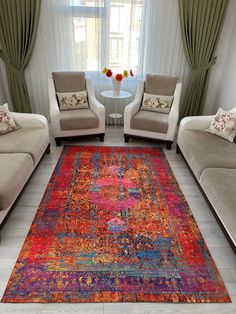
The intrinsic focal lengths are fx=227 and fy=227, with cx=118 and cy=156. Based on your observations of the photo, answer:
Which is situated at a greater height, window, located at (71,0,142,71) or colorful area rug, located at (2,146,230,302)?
window, located at (71,0,142,71)

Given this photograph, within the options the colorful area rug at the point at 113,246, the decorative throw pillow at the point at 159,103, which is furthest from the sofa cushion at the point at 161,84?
the colorful area rug at the point at 113,246

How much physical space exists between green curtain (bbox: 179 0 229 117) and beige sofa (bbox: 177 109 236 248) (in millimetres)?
1118

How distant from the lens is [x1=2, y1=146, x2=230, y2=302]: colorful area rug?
5.11ft

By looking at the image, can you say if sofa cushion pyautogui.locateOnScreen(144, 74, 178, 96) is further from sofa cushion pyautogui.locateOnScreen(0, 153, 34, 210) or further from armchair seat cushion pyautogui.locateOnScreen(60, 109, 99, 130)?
sofa cushion pyautogui.locateOnScreen(0, 153, 34, 210)

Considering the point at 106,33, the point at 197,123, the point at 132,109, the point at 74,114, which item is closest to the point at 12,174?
the point at 74,114

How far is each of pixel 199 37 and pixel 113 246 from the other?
336 centimetres

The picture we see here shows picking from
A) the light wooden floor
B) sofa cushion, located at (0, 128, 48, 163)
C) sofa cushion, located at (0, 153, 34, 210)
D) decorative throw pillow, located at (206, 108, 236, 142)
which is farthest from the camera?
decorative throw pillow, located at (206, 108, 236, 142)

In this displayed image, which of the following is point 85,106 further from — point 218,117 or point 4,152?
point 218,117

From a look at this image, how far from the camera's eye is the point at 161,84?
11.6 ft

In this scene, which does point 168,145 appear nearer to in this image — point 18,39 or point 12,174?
point 12,174

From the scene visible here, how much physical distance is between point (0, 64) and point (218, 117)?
3.38 meters

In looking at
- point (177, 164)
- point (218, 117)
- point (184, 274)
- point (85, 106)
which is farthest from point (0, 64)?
point (184, 274)

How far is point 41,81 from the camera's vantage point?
3811 millimetres

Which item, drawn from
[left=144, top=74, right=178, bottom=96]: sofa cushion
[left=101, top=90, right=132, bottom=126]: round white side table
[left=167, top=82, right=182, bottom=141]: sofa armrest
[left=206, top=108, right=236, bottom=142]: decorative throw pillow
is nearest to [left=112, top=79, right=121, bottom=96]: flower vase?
→ [left=101, top=90, right=132, bottom=126]: round white side table
